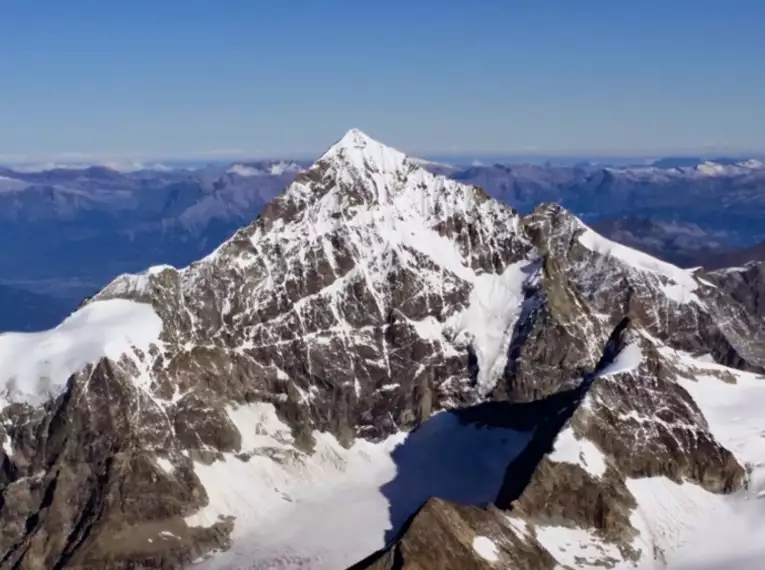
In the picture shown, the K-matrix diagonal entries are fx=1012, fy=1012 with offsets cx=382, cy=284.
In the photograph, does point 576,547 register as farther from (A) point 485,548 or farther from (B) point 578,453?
(A) point 485,548

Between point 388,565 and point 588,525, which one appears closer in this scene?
point 388,565

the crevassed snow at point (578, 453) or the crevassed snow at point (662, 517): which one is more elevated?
the crevassed snow at point (578, 453)

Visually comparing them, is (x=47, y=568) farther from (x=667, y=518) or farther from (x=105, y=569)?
(x=667, y=518)

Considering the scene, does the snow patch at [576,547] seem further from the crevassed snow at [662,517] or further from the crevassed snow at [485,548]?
the crevassed snow at [485,548]

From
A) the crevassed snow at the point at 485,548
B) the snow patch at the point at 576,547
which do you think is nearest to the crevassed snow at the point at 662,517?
the snow patch at the point at 576,547

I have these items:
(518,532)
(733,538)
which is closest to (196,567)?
(518,532)

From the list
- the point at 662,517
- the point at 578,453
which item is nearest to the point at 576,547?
the point at 578,453
